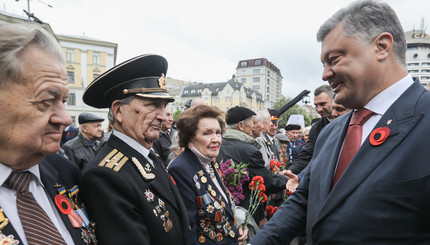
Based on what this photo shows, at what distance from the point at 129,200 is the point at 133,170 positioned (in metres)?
0.24

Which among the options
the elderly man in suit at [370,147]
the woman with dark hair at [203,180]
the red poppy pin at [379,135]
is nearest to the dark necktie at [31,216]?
the elderly man in suit at [370,147]

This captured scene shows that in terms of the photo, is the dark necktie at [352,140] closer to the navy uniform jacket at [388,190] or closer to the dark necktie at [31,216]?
the navy uniform jacket at [388,190]

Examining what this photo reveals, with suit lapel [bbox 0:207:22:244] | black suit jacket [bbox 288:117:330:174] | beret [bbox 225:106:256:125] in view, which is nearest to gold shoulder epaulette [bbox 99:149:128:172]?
suit lapel [bbox 0:207:22:244]

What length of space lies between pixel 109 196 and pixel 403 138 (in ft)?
5.71

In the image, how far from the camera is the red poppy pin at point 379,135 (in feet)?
4.77

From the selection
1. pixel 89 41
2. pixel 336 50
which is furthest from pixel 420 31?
pixel 336 50

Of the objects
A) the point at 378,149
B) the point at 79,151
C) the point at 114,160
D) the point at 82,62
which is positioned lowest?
the point at 79,151

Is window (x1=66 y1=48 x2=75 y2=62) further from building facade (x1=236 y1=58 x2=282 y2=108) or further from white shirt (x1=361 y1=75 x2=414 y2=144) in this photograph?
building facade (x1=236 y1=58 x2=282 y2=108)

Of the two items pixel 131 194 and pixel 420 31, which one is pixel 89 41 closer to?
pixel 131 194

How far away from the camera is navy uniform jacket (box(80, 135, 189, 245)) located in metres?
1.69

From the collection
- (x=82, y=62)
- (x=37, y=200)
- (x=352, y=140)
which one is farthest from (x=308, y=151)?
(x=82, y=62)

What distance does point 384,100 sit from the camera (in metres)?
1.60

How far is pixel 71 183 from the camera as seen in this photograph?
1733 millimetres

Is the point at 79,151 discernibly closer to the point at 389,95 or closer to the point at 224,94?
the point at 389,95
